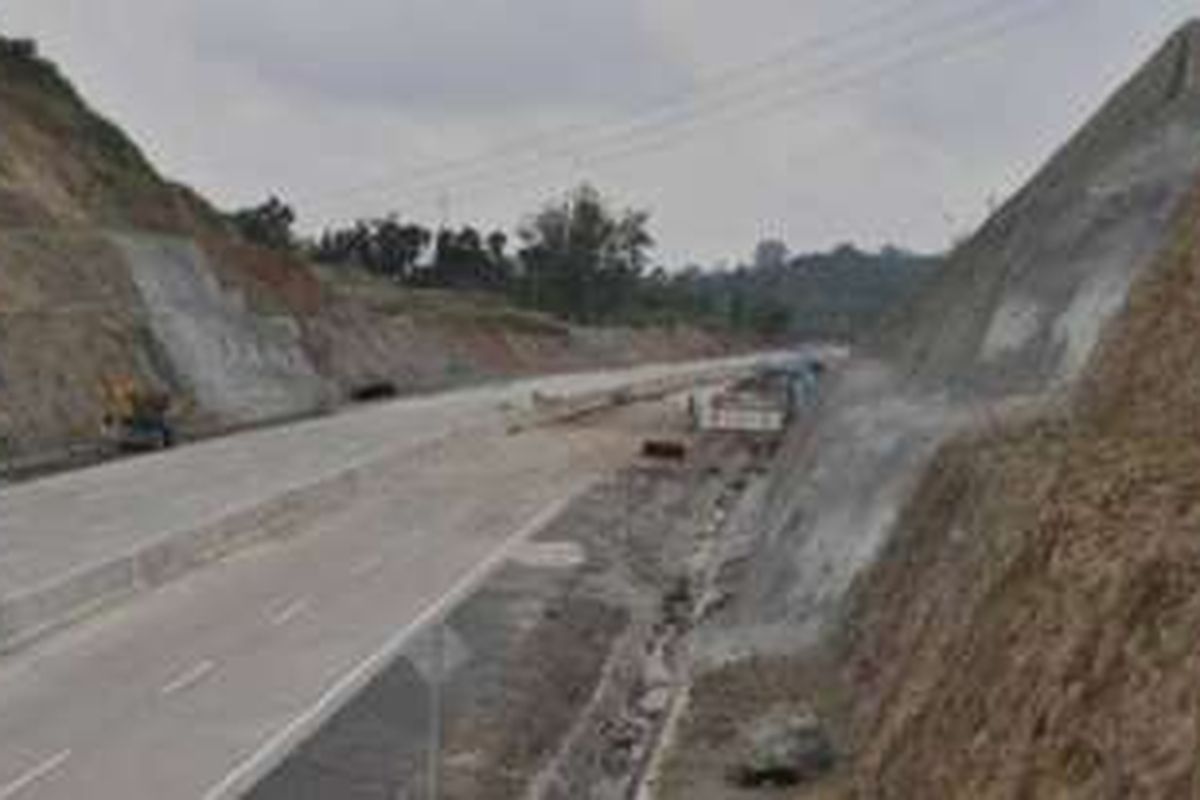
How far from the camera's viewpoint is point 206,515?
58.9 m

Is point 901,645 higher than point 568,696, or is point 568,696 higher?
point 901,645

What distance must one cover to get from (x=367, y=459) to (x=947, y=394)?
31.1 meters

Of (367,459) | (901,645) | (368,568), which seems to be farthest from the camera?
(367,459)

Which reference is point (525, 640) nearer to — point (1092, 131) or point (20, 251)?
point (1092, 131)

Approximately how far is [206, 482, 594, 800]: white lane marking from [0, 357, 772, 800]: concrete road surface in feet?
0.16

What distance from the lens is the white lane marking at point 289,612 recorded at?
43844mm

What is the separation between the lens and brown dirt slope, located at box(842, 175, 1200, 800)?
52.0 feet


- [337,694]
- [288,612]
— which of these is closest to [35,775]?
[337,694]

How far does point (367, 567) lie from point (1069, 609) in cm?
3513

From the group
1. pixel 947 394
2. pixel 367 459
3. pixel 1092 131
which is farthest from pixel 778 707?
pixel 367 459

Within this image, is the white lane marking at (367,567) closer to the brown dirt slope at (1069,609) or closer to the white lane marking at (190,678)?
the white lane marking at (190,678)

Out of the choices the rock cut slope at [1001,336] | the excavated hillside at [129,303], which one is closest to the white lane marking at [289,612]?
the rock cut slope at [1001,336]

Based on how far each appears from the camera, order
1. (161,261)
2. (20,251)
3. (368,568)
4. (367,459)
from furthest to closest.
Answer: (161,261)
(20,251)
(367,459)
(368,568)

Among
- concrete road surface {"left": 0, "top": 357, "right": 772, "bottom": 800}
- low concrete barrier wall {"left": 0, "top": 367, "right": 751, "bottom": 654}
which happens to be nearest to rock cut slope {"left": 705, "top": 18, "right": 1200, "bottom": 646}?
concrete road surface {"left": 0, "top": 357, "right": 772, "bottom": 800}
